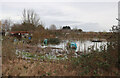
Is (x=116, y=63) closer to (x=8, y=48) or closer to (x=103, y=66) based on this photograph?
(x=103, y=66)

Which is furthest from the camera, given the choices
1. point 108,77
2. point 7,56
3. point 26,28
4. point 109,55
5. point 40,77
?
point 26,28

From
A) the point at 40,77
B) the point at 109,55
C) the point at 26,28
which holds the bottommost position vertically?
the point at 40,77

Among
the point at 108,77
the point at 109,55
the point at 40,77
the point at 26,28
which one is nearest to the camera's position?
the point at 108,77

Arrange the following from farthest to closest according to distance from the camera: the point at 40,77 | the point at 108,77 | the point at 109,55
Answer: the point at 109,55, the point at 40,77, the point at 108,77

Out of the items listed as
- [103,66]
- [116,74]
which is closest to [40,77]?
[103,66]

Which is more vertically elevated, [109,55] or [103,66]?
[109,55]

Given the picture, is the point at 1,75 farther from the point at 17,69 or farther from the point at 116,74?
the point at 116,74

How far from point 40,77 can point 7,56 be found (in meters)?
2.41

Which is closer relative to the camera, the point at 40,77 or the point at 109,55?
the point at 40,77

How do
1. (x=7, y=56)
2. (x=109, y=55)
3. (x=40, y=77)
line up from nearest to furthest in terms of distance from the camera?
(x=40, y=77), (x=109, y=55), (x=7, y=56)

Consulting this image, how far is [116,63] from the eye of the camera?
403 cm

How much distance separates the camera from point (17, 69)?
429 centimetres

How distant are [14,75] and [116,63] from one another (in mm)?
3195

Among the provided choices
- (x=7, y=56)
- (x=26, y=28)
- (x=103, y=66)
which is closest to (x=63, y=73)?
(x=103, y=66)
